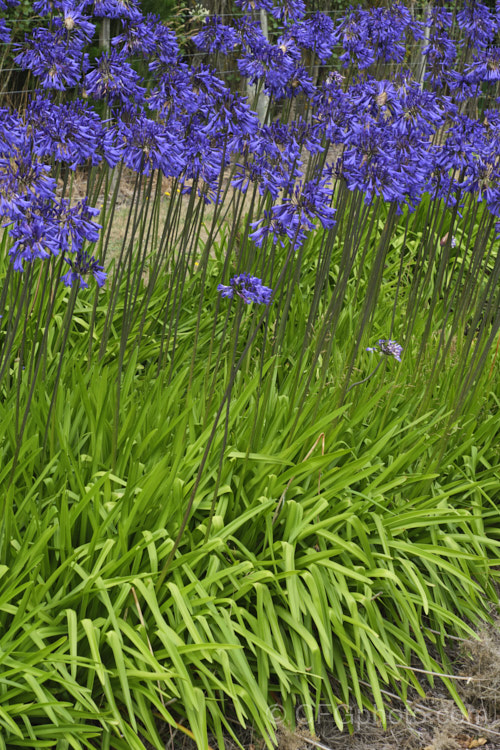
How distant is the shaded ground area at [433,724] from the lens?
9.11ft

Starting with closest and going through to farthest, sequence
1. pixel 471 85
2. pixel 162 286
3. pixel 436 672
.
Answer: pixel 436 672 → pixel 471 85 → pixel 162 286

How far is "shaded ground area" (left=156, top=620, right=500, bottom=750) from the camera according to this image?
278cm

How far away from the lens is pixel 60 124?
8.48 feet

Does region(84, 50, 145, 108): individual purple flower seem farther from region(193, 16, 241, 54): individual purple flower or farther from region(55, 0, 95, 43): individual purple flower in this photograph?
region(193, 16, 241, 54): individual purple flower

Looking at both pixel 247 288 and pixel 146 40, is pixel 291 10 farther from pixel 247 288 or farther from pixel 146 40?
pixel 247 288

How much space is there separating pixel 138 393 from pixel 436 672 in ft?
6.43

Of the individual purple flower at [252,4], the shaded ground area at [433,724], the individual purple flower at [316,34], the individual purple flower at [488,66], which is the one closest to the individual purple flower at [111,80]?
the individual purple flower at [252,4]

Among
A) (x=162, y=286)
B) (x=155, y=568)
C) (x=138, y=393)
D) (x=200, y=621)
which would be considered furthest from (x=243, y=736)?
(x=162, y=286)

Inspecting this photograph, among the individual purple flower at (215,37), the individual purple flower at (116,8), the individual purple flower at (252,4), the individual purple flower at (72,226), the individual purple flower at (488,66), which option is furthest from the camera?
the individual purple flower at (488,66)

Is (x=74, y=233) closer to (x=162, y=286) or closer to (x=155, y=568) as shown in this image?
(x=155, y=568)

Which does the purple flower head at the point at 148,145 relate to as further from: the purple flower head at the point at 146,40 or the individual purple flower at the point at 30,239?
the individual purple flower at the point at 30,239

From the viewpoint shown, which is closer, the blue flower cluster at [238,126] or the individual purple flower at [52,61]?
the blue flower cluster at [238,126]

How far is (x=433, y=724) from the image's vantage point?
3.01 metres

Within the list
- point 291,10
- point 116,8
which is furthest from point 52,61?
point 291,10
